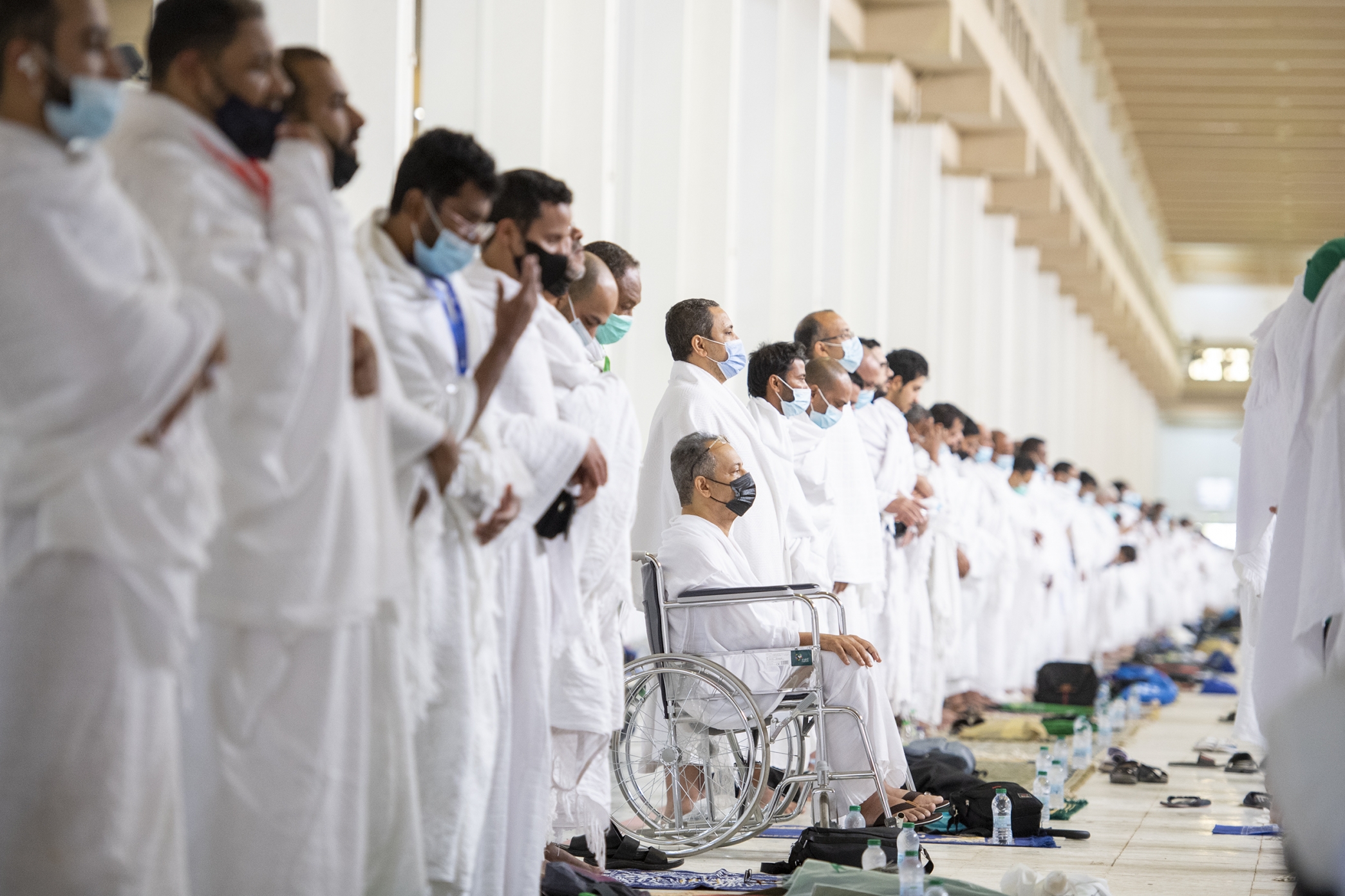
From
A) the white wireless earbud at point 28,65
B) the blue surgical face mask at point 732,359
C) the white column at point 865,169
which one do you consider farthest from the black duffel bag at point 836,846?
the white column at point 865,169

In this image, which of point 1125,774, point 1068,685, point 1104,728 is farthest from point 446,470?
point 1068,685

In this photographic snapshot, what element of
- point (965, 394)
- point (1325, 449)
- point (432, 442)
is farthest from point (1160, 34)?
point (432, 442)

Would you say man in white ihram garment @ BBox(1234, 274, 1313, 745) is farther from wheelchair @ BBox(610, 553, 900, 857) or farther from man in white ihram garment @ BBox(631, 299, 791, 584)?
man in white ihram garment @ BBox(631, 299, 791, 584)

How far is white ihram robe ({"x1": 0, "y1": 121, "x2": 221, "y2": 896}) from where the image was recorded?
2977mm

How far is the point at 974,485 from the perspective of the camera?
1262 centimetres

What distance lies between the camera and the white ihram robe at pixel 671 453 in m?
6.95

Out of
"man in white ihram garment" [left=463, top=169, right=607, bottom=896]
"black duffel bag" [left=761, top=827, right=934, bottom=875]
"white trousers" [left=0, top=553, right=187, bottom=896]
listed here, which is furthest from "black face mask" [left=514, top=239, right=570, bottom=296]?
"black duffel bag" [left=761, top=827, right=934, bottom=875]

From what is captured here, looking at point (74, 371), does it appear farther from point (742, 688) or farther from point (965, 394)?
point (965, 394)

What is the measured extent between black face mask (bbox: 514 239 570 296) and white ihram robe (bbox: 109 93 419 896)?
1.22 metres

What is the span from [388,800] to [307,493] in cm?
81

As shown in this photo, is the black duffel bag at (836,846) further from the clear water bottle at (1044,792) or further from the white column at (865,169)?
the white column at (865,169)

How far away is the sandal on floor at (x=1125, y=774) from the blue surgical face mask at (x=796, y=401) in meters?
2.87

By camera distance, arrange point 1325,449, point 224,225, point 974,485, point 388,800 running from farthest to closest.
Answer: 1. point 974,485
2. point 1325,449
3. point 388,800
4. point 224,225

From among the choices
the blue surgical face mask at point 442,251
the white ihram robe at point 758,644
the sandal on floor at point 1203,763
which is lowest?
the sandal on floor at point 1203,763
